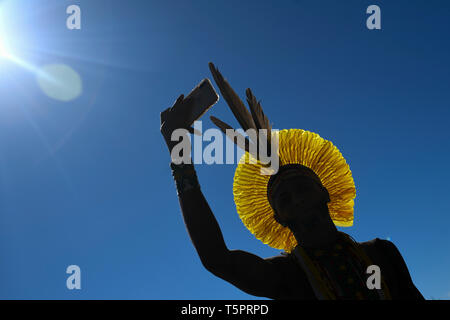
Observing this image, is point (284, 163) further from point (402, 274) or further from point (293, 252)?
point (402, 274)

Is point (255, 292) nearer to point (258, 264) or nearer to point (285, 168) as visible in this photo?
point (258, 264)

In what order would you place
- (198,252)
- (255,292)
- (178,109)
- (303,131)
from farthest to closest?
1. (303,131)
2. (178,109)
3. (255,292)
4. (198,252)

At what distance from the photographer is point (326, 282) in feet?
8.41

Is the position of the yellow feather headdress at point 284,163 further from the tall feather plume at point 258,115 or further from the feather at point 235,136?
the feather at point 235,136

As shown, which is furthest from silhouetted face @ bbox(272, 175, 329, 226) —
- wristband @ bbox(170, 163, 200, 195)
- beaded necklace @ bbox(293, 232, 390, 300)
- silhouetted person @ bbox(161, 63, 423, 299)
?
wristband @ bbox(170, 163, 200, 195)

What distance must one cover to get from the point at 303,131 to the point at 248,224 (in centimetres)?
125

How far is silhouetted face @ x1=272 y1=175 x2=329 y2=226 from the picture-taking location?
2789mm

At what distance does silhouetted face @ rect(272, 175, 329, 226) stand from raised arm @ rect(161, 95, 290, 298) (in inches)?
19.6

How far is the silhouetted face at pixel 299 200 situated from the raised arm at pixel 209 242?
1.63ft

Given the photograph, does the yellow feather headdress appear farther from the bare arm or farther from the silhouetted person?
the bare arm
